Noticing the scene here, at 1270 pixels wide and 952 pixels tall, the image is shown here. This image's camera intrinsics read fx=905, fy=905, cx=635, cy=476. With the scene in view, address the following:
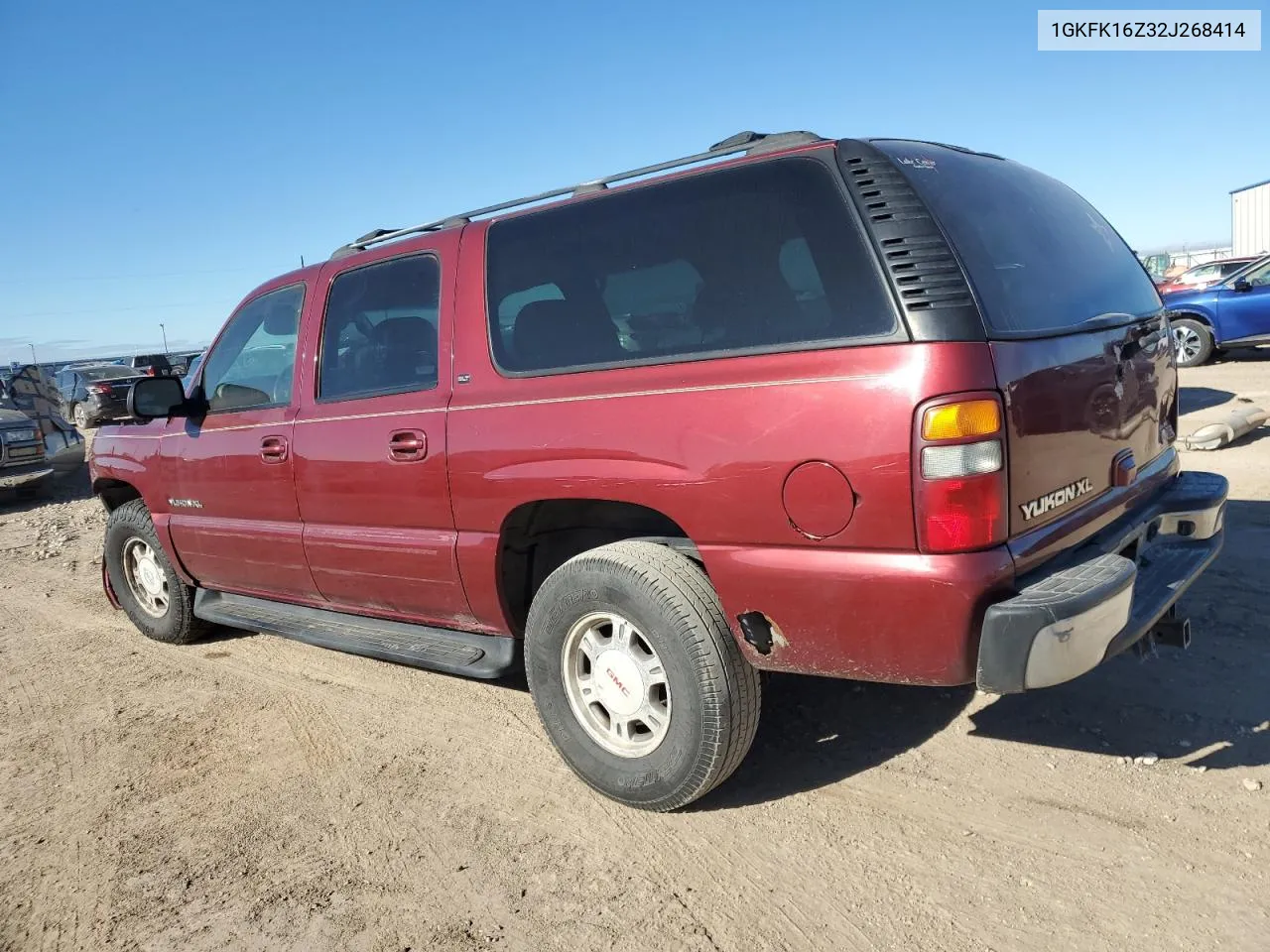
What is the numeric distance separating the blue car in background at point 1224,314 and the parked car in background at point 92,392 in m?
19.3

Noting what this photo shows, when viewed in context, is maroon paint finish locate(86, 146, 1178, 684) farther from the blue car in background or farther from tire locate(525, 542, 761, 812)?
the blue car in background

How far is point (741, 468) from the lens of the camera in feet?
8.29

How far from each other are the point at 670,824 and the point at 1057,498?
1.54 metres

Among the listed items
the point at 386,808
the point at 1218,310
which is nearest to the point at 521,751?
the point at 386,808

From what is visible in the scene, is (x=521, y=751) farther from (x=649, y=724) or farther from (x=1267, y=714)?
(x=1267, y=714)

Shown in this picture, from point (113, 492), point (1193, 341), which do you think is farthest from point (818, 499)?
point (1193, 341)

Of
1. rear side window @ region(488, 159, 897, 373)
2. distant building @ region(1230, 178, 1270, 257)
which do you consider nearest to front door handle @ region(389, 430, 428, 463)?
rear side window @ region(488, 159, 897, 373)

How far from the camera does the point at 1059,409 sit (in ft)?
8.19

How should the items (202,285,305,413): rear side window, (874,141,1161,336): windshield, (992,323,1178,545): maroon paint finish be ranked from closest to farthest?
(992,323,1178,545): maroon paint finish → (874,141,1161,336): windshield → (202,285,305,413): rear side window

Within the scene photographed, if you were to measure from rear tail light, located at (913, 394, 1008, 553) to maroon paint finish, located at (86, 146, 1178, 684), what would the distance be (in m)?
0.03

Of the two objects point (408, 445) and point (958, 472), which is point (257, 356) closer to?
point (408, 445)

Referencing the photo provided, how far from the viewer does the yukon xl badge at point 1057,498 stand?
240 centimetres

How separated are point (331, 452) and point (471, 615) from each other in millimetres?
929

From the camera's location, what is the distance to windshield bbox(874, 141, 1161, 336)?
8.11 ft
